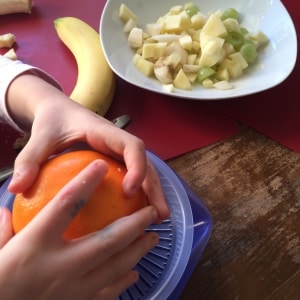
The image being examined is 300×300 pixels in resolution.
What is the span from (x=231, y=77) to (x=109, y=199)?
48cm

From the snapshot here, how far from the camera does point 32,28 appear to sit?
37.8 inches

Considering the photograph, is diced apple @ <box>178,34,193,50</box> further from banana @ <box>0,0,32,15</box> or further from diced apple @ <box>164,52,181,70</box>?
banana @ <box>0,0,32,15</box>

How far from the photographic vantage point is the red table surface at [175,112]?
0.77 metres

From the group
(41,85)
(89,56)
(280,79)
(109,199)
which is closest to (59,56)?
(89,56)


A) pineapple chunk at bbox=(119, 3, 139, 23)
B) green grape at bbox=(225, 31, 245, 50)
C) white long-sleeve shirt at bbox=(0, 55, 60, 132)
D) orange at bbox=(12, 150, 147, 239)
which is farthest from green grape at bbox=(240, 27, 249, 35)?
orange at bbox=(12, 150, 147, 239)

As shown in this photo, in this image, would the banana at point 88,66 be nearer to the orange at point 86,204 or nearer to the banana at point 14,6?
the banana at point 14,6

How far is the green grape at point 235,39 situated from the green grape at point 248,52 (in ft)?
0.05

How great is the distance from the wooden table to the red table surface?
26mm

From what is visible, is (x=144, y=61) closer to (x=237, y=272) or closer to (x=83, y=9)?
(x=83, y=9)

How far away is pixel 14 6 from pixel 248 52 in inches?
19.2

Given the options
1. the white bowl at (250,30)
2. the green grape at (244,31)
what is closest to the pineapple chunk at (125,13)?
the white bowl at (250,30)

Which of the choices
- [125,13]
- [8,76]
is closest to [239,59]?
[125,13]

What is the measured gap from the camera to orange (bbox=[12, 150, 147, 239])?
1.48 ft

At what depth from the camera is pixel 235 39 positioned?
2.92 feet
